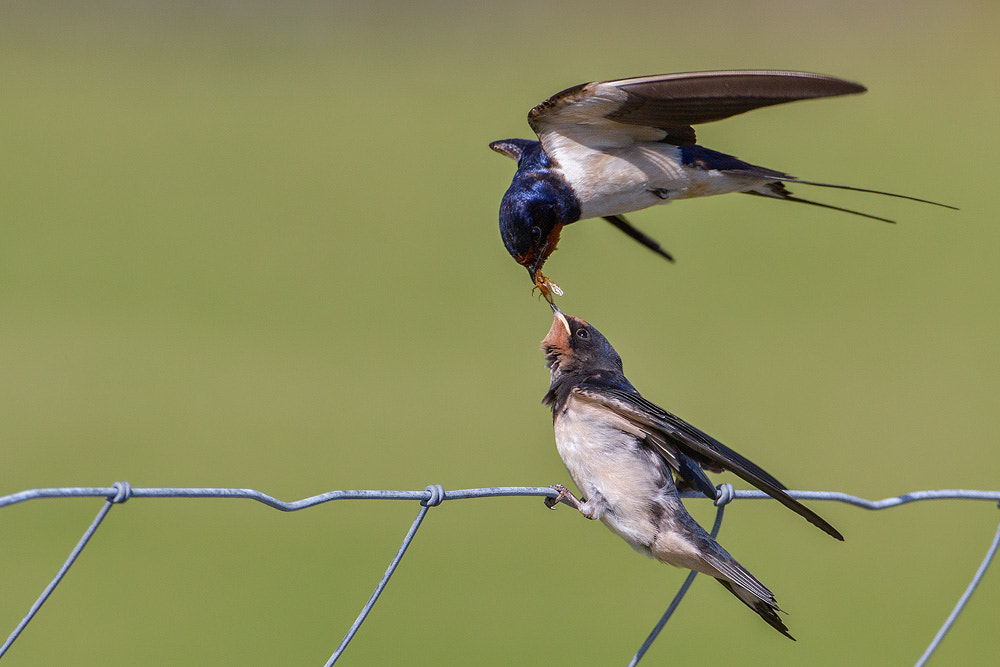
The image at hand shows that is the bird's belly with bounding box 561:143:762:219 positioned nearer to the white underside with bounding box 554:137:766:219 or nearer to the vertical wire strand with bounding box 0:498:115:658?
the white underside with bounding box 554:137:766:219

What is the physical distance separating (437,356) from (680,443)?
36.2 ft

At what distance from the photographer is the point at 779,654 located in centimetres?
812

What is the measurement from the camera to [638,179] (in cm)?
405

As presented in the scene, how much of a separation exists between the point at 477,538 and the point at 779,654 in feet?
8.46

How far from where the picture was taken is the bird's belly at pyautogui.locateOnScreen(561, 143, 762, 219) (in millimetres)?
4023

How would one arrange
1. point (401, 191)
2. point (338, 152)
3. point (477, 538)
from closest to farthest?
point (477, 538)
point (401, 191)
point (338, 152)

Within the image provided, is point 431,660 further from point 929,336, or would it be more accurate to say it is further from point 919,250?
→ point 919,250

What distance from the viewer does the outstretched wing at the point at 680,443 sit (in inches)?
97.6

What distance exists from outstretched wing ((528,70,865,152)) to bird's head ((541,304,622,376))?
2.23ft

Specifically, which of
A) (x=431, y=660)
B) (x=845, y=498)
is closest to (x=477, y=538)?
(x=431, y=660)

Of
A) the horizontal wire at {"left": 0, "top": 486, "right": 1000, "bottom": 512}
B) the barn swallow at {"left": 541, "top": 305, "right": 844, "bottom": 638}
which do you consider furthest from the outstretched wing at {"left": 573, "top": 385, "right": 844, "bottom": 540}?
the horizontal wire at {"left": 0, "top": 486, "right": 1000, "bottom": 512}

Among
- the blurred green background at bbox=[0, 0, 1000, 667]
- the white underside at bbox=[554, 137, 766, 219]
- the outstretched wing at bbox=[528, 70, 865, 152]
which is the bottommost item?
the blurred green background at bbox=[0, 0, 1000, 667]

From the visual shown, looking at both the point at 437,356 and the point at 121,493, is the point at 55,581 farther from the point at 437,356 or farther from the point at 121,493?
the point at 437,356

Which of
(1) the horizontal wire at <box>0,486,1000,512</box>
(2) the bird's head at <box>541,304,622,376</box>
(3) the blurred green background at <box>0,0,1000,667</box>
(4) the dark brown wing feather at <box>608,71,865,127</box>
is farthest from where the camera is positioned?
(3) the blurred green background at <box>0,0,1000,667</box>
